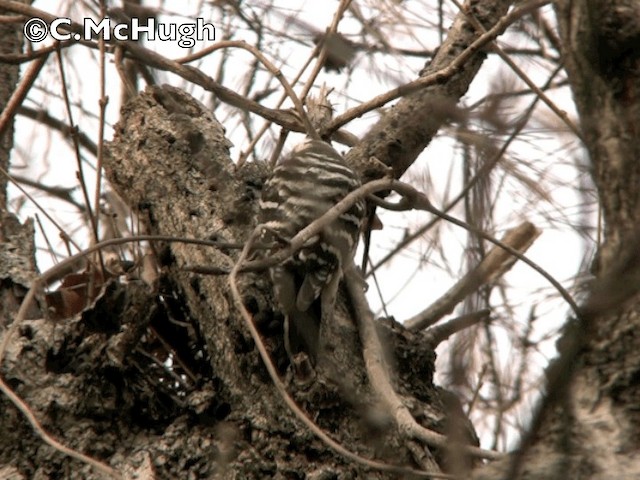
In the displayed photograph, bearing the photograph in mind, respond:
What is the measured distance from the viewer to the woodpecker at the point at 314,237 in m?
2.36

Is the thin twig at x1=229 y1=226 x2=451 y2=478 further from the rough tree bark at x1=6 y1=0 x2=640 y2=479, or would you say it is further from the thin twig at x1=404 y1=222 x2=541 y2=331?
the thin twig at x1=404 y1=222 x2=541 y2=331

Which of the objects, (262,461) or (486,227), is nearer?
(486,227)

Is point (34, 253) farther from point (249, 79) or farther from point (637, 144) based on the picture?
point (637, 144)

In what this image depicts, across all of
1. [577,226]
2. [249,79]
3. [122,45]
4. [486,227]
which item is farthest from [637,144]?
[249,79]

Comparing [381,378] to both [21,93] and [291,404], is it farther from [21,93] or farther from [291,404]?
[21,93]

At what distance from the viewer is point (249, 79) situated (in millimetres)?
3752

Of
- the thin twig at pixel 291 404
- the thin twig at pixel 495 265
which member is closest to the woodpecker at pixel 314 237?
the thin twig at pixel 495 265

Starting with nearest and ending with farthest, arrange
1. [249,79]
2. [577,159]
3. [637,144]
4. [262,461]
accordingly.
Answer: [577,159] < [637,144] < [262,461] < [249,79]

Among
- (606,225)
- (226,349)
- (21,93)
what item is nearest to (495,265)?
(226,349)

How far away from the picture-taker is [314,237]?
8.43 feet

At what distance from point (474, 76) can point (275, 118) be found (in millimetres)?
643

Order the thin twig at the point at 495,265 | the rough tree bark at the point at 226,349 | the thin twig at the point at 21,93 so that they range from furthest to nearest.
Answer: the thin twig at the point at 21,93 < the thin twig at the point at 495,265 < the rough tree bark at the point at 226,349

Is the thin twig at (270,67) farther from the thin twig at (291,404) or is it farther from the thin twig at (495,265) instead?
the thin twig at (291,404)

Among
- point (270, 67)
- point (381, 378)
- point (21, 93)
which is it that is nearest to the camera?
point (381, 378)
